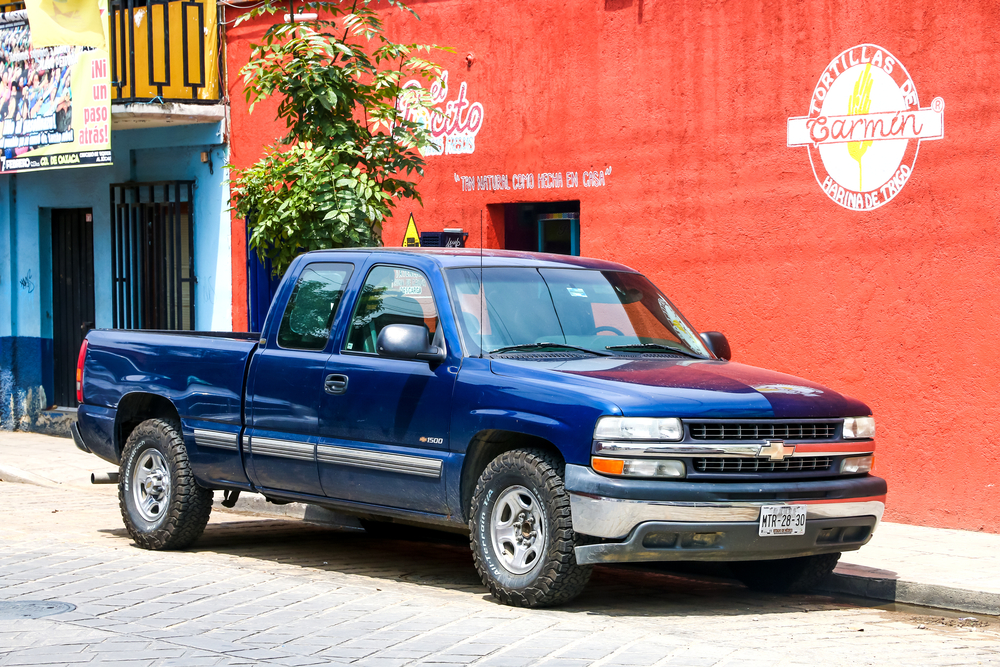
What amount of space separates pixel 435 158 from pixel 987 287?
5.87m

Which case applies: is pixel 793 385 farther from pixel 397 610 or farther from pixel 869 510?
pixel 397 610

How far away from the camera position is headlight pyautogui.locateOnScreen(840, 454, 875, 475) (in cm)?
744

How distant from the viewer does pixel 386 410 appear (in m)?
7.85

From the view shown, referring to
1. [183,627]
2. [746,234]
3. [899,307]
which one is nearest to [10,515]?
[183,627]

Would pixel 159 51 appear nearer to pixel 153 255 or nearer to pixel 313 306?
pixel 153 255

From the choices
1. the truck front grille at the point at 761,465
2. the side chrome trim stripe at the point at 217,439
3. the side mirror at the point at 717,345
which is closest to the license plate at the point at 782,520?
the truck front grille at the point at 761,465

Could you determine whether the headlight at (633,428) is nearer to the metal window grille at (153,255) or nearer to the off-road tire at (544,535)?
the off-road tire at (544,535)

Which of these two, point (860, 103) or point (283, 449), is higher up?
point (860, 103)

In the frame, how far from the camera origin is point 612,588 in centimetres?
819

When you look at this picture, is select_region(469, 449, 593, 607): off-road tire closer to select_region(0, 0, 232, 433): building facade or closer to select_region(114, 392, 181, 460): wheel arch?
select_region(114, 392, 181, 460): wheel arch

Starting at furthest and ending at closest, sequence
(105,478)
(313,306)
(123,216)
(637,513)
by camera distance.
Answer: (123,216), (105,478), (313,306), (637,513)

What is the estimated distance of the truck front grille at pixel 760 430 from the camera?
689 cm

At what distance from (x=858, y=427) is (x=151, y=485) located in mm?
4890

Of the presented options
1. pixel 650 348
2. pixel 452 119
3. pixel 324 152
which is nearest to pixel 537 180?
pixel 452 119
